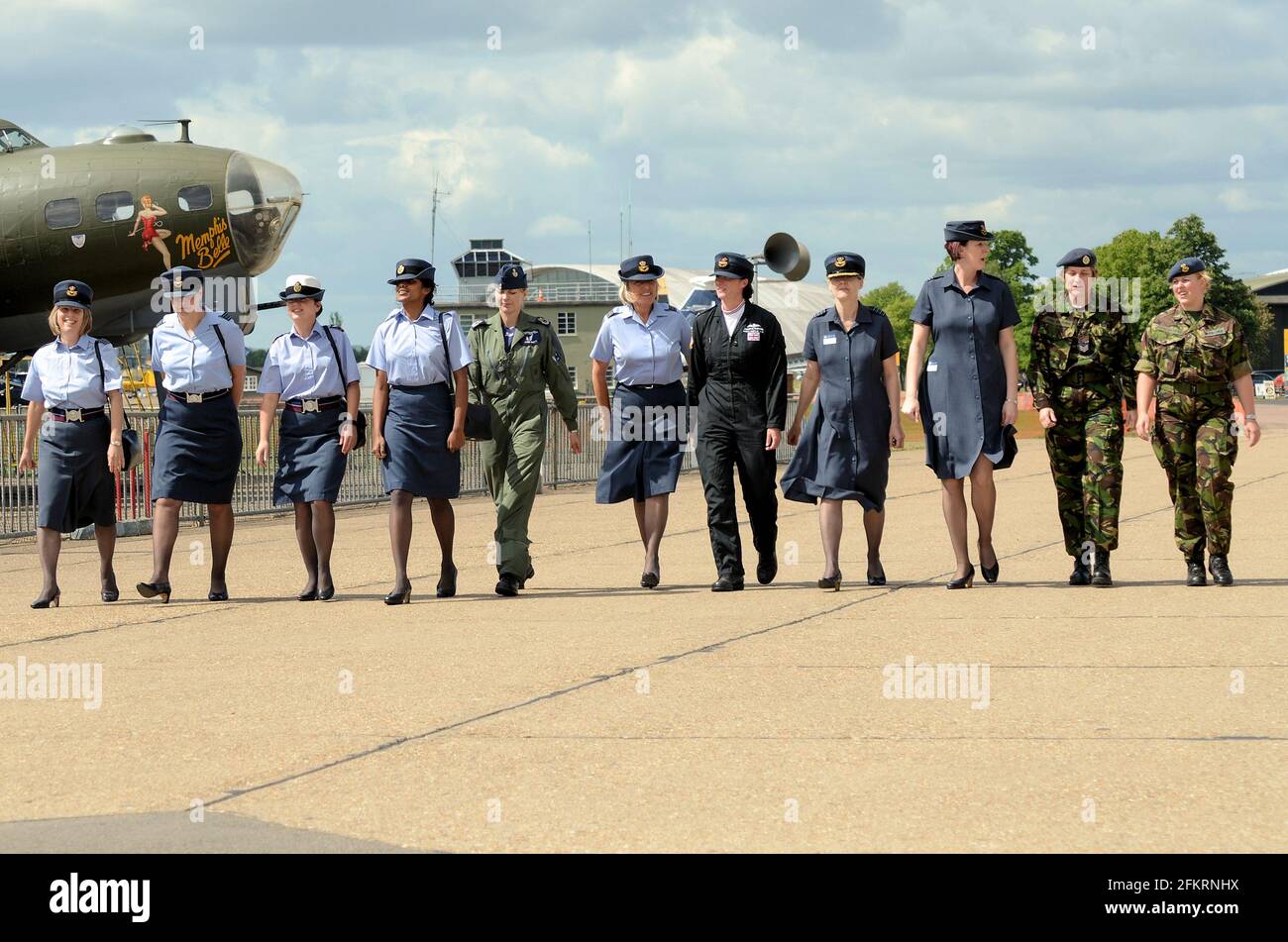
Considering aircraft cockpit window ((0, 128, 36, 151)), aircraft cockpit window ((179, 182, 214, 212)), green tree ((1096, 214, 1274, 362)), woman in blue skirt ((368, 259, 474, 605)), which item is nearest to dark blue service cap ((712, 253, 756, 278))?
woman in blue skirt ((368, 259, 474, 605))

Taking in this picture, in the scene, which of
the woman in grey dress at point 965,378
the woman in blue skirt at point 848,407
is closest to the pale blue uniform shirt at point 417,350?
the woman in blue skirt at point 848,407

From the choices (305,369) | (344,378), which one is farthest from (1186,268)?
(305,369)

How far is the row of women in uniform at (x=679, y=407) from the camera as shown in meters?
10.3

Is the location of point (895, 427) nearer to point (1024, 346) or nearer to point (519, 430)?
point (519, 430)

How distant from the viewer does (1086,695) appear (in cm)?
680

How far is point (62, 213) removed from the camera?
2228cm

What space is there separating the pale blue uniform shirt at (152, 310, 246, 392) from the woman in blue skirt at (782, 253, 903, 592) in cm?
329

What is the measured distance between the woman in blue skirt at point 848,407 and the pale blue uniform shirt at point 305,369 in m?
2.62

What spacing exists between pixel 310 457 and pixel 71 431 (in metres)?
1.35

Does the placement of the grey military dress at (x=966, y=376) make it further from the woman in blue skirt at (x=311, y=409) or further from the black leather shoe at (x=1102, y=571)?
the woman in blue skirt at (x=311, y=409)

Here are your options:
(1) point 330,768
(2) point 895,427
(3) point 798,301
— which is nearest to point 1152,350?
(2) point 895,427

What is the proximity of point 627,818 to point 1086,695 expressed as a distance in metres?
2.47

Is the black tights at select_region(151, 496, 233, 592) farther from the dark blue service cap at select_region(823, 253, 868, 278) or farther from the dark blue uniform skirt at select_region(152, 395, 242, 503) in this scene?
the dark blue service cap at select_region(823, 253, 868, 278)

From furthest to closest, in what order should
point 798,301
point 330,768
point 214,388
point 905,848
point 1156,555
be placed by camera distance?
point 798,301 < point 1156,555 < point 214,388 < point 330,768 < point 905,848
